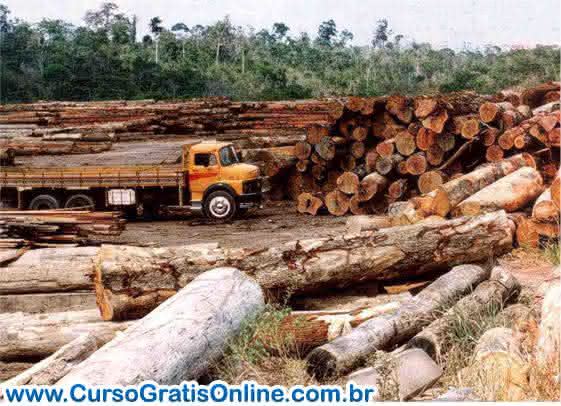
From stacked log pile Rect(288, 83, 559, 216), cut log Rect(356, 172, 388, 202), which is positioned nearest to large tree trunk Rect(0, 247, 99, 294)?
cut log Rect(356, 172, 388, 202)

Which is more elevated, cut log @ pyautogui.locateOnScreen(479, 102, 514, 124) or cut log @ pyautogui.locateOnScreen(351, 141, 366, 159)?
cut log @ pyautogui.locateOnScreen(479, 102, 514, 124)

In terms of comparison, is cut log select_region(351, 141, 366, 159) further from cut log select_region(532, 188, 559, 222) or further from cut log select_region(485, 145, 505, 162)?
cut log select_region(532, 188, 559, 222)

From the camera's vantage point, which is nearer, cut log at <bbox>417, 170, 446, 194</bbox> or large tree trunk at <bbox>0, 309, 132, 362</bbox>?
large tree trunk at <bbox>0, 309, 132, 362</bbox>

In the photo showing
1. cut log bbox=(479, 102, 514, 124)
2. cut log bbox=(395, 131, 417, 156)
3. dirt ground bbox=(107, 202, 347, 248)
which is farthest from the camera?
cut log bbox=(395, 131, 417, 156)

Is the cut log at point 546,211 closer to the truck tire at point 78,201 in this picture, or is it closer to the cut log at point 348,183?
the cut log at point 348,183

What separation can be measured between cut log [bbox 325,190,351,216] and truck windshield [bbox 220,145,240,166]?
1.79m

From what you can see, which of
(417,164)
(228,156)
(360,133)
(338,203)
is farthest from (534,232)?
(228,156)

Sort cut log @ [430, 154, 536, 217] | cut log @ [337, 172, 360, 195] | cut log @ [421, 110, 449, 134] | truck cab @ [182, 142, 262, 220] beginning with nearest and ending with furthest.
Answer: cut log @ [430, 154, 536, 217] < cut log @ [421, 110, 449, 134] < cut log @ [337, 172, 360, 195] < truck cab @ [182, 142, 262, 220]

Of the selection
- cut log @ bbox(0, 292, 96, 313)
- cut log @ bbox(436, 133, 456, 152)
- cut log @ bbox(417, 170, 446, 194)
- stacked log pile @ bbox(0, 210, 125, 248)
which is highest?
cut log @ bbox(436, 133, 456, 152)

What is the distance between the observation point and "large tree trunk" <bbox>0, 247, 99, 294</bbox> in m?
8.87

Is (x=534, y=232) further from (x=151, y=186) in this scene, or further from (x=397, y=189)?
(x=151, y=186)

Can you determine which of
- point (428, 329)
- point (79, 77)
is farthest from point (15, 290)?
point (79, 77)

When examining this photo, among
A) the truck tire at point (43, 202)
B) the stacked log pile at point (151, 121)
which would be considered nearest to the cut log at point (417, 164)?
the stacked log pile at point (151, 121)

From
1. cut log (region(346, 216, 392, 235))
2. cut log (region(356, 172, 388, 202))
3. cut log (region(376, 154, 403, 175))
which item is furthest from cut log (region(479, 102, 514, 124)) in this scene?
cut log (region(346, 216, 392, 235))
